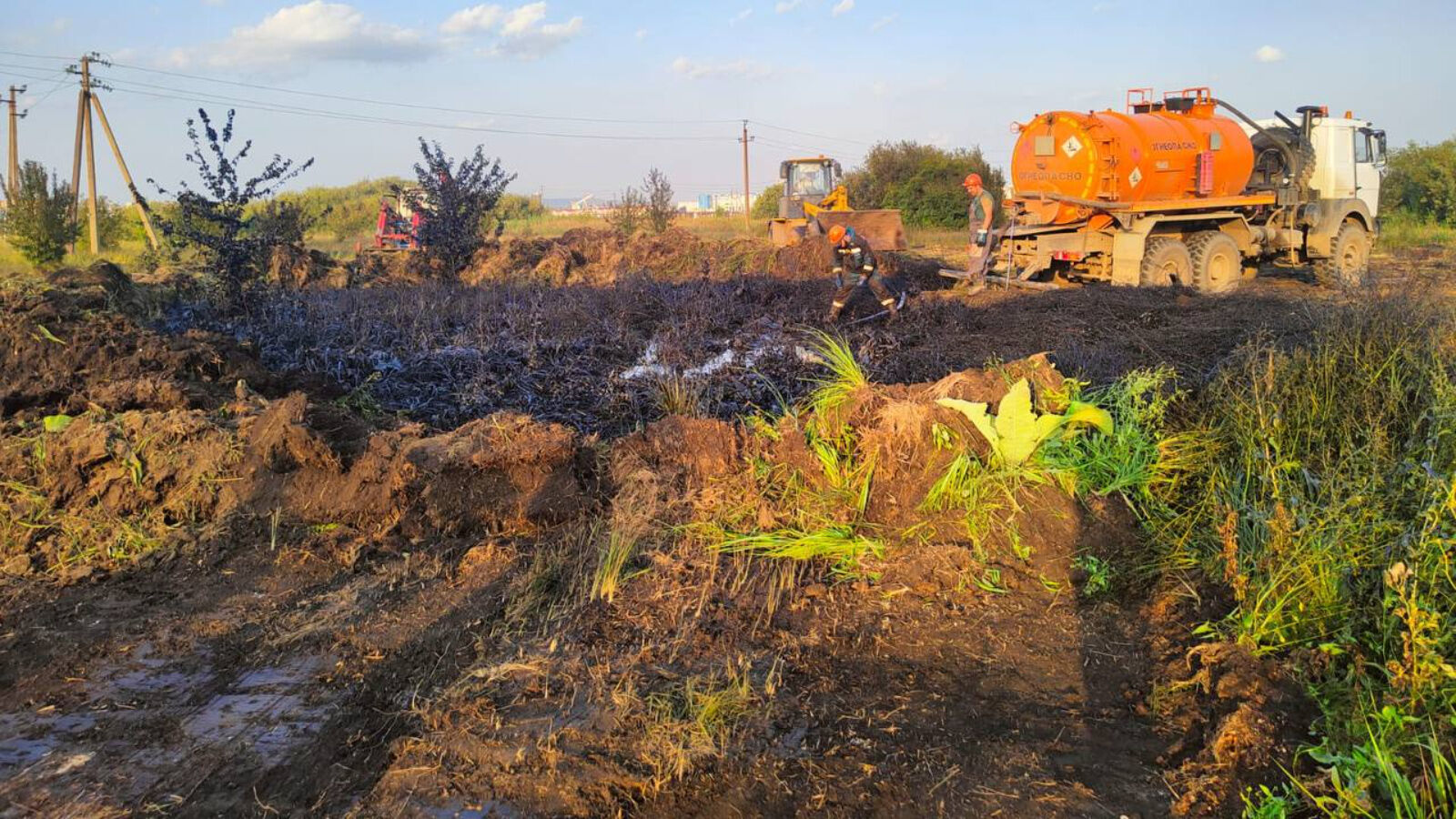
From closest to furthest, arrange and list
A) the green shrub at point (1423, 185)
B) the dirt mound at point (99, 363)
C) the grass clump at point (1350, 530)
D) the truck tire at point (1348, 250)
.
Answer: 1. the grass clump at point (1350, 530)
2. the dirt mound at point (99, 363)
3. the truck tire at point (1348, 250)
4. the green shrub at point (1423, 185)

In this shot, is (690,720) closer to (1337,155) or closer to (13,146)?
(1337,155)

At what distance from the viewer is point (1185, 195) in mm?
13227

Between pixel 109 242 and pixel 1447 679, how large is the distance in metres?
33.8

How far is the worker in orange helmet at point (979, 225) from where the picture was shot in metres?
13.5

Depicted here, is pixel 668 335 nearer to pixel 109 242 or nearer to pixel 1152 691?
pixel 1152 691

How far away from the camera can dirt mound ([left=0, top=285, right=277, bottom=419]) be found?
5.27 metres

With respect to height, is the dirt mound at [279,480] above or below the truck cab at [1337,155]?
below

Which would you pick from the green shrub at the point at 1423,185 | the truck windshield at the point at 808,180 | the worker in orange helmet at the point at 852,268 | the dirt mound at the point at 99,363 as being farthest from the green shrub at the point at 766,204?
the dirt mound at the point at 99,363

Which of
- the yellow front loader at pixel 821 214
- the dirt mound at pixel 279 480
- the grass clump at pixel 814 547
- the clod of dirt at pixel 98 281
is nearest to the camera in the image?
the grass clump at pixel 814 547

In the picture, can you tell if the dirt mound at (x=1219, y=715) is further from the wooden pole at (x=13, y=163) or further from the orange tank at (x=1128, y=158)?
the wooden pole at (x=13, y=163)

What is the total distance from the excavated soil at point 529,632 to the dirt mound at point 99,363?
0.03 metres

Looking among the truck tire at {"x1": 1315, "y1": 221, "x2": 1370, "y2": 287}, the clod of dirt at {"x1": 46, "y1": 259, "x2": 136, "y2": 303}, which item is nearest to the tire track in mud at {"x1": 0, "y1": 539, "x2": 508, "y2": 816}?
the clod of dirt at {"x1": 46, "y1": 259, "x2": 136, "y2": 303}

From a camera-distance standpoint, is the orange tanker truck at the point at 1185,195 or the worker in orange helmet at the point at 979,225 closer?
the orange tanker truck at the point at 1185,195

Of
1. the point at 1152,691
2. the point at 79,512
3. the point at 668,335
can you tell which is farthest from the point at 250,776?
the point at 668,335
